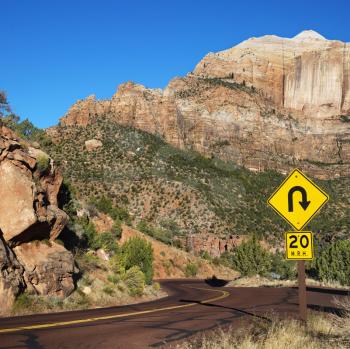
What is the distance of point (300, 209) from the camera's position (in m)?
9.02

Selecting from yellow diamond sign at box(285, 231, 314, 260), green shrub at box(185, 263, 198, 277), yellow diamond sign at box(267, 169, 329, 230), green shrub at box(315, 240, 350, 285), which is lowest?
green shrub at box(185, 263, 198, 277)

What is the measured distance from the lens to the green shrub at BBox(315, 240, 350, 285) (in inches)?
1697

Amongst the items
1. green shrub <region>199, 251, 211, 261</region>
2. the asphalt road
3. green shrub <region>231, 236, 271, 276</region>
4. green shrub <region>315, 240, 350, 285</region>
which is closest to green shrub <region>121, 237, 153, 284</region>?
the asphalt road

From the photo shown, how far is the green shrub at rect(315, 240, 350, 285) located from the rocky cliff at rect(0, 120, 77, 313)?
3161cm

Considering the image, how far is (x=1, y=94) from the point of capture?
78.4 feet

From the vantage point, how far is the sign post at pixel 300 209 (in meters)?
8.78

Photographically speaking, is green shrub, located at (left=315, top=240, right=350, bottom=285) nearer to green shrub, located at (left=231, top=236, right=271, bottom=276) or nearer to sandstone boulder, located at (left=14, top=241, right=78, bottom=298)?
green shrub, located at (left=231, top=236, right=271, bottom=276)

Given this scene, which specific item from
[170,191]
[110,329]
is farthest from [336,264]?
[170,191]

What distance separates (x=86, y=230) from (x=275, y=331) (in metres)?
20.6

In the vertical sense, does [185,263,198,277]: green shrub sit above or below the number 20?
below

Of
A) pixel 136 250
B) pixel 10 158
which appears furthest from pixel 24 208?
pixel 136 250

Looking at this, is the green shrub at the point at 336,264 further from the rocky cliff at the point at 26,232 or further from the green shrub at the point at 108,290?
the rocky cliff at the point at 26,232

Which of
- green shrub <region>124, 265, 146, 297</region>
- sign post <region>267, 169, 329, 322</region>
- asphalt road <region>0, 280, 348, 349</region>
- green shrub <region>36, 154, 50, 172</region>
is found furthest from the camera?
green shrub <region>124, 265, 146, 297</region>

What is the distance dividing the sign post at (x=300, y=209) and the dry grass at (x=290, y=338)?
0.55 metres
